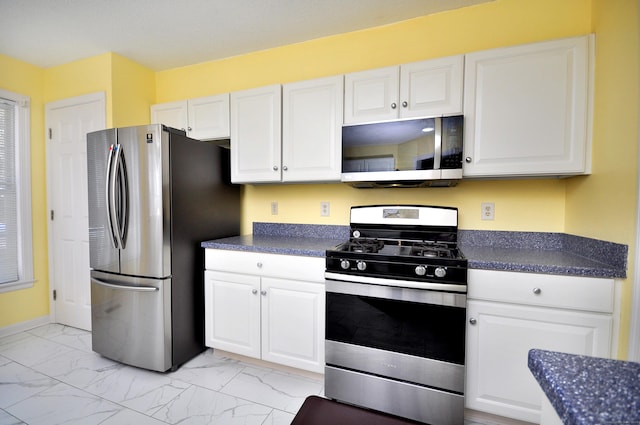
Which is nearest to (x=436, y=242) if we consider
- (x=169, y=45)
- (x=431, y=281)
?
(x=431, y=281)

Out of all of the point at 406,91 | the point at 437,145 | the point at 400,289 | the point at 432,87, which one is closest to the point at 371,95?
the point at 406,91

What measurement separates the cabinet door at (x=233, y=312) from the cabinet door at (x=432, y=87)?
62.5 inches

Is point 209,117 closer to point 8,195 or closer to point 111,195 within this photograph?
point 111,195

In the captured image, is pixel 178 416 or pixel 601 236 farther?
pixel 178 416

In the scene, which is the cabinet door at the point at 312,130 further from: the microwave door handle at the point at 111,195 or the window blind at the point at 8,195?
the window blind at the point at 8,195

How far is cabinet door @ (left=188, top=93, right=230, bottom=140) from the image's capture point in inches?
90.8

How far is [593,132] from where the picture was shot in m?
1.50

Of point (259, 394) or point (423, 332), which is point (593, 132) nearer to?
point (423, 332)

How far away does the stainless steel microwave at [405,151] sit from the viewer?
166 cm

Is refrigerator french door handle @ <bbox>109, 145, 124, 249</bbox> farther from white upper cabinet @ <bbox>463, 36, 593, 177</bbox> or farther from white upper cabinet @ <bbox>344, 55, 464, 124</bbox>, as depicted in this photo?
white upper cabinet @ <bbox>463, 36, 593, 177</bbox>

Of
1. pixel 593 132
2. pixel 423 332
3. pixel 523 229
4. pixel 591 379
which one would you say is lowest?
pixel 423 332

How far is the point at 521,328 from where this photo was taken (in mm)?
1398

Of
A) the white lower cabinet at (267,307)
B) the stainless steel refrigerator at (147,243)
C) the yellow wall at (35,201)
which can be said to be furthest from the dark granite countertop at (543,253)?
the yellow wall at (35,201)

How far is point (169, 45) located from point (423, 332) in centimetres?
300
